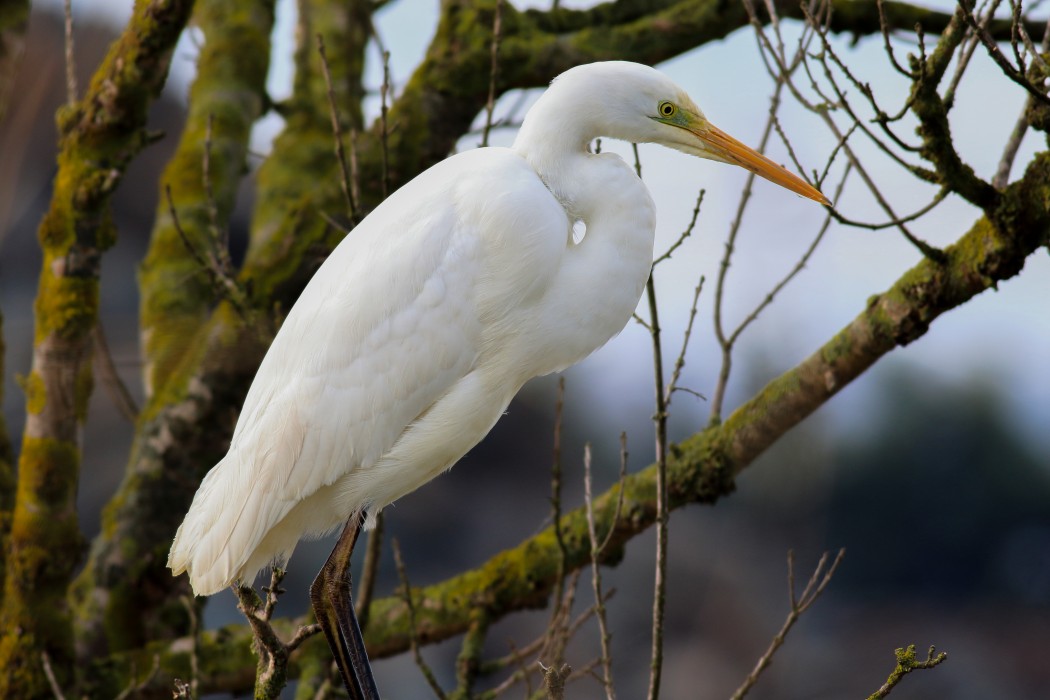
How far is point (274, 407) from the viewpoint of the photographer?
246 centimetres

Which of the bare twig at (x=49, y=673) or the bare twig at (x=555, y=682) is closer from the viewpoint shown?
the bare twig at (x=555, y=682)

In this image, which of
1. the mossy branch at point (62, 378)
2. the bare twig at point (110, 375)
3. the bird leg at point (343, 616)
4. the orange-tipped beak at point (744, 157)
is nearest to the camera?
the orange-tipped beak at point (744, 157)

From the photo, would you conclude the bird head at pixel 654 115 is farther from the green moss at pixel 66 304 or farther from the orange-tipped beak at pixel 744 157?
the green moss at pixel 66 304

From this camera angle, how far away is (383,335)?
7.81ft

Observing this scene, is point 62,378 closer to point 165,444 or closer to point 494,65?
point 165,444

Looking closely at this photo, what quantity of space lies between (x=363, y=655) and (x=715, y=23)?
2806 mm

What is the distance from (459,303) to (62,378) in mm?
1945

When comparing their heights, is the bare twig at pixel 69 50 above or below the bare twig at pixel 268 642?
above

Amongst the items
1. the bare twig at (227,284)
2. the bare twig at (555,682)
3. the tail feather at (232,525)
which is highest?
the bare twig at (227,284)

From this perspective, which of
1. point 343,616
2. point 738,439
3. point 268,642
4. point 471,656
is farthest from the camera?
point 471,656

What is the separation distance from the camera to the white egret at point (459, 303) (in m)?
2.32

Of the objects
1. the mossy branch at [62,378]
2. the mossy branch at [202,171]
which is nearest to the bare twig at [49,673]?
the mossy branch at [62,378]

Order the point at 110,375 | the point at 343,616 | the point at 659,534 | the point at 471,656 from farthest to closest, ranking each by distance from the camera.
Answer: the point at 110,375 < the point at 471,656 < the point at 343,616 < the point at 659,534

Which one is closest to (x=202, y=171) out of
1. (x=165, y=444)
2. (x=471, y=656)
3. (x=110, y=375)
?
(x=110, y=375)
